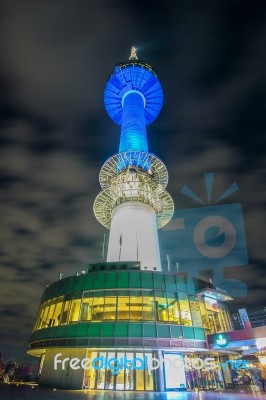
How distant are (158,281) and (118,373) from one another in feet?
32.2

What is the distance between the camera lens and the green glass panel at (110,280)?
1190 inches

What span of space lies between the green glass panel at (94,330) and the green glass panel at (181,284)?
32.1 feet

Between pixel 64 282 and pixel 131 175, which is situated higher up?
pixel 131 175

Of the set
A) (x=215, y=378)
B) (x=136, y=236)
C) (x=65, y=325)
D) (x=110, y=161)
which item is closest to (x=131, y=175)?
(x=110, y=161)

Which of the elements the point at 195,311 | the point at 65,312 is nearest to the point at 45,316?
the point at 65,312

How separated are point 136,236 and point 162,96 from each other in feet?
179

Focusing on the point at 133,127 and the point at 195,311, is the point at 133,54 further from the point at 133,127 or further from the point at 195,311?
the point at 195,311

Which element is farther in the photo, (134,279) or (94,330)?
(134,279)

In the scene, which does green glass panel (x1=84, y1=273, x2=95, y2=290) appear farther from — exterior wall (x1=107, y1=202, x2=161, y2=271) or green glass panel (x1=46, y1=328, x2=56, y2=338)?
exterior wall (x1=107, y1=202, x2=161, y2=271)

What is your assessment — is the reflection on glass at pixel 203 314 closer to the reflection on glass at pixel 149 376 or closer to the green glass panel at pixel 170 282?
the green glass panel at pixel 170 282

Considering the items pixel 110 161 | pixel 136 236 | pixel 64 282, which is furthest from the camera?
pixel 110 161

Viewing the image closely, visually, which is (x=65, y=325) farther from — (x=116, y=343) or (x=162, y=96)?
(x=162, y=96)

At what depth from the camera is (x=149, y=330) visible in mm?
27516

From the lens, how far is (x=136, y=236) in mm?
44781
